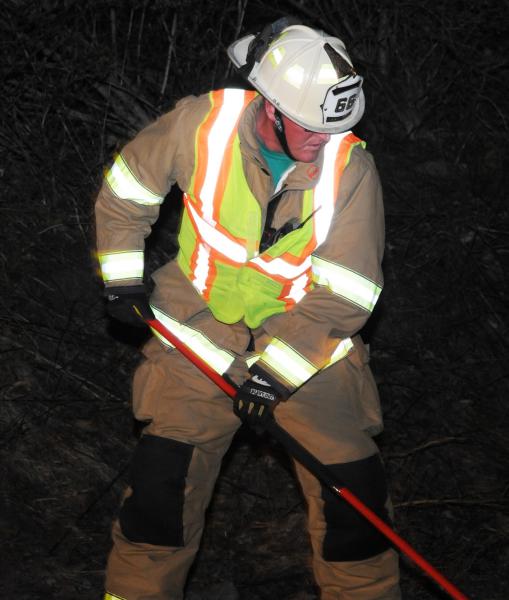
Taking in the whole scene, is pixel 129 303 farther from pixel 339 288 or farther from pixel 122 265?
pixel 339 288

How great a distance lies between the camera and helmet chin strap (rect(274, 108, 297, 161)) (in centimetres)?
344

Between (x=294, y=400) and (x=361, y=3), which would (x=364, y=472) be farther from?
(x=361, y=3)

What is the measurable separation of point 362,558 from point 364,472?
1.07ft

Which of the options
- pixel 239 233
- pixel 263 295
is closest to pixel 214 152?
pixel 239 233

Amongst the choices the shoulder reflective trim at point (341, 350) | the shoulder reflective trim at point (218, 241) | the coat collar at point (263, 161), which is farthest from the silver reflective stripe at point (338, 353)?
the coat collar at point (263, 161)

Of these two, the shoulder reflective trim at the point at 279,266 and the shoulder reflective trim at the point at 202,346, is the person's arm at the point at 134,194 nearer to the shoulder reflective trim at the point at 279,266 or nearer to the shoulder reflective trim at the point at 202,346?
the shoulder reflective trim at the point at 202,346

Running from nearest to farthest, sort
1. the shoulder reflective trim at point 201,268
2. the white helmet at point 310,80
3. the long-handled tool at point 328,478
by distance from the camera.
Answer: the white helmet at point 310,80
the long-handled tool at point 328,478
the shoulder reflective trim at point 201,268

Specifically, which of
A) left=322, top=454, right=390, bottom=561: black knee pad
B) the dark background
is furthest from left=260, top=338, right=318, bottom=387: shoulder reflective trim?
the dark background

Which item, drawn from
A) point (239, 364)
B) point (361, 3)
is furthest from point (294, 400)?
point (361, 3)

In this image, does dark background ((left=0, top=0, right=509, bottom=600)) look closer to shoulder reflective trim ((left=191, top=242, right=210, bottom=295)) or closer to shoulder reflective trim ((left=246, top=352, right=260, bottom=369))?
shoulder reflective trim ((left=246, top=352, right=260, bottom=369))

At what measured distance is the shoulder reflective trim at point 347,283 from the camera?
3402 mm

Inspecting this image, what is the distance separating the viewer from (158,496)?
136 inches

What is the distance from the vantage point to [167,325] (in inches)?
147

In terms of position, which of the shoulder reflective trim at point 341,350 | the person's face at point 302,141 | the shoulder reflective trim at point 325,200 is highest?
the person's face at point 302,141
